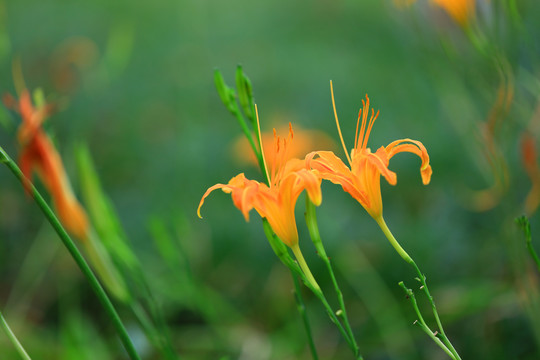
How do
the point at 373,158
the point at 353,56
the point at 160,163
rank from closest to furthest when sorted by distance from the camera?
the point at 373,158, the point at 160,163, the point at 353,56

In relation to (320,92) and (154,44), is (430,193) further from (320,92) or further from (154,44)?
(154,44)

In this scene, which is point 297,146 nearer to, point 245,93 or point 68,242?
point 245,93

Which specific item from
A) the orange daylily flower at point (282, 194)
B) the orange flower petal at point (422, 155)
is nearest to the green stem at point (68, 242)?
the orange daylily flower at point (282, 194)

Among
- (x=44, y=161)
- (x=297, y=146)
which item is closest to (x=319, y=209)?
(x=297, y=146)

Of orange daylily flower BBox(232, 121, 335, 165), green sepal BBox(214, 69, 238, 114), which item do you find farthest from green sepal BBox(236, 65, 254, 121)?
orange daylily flower BBox(232, 121, 335, 165)

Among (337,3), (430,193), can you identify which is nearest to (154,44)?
(337,3)

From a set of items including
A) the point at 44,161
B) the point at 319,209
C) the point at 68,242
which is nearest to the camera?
the point at 68,242
